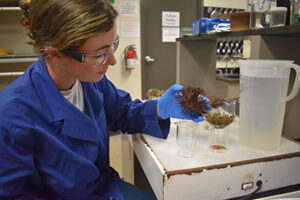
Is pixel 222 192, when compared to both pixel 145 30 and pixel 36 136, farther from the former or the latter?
pixel 145 30

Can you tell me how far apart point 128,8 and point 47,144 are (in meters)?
2.29

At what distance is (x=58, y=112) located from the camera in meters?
0.75

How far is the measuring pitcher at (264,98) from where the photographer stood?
73 cm

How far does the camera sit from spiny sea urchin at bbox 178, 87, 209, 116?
0.86 metres

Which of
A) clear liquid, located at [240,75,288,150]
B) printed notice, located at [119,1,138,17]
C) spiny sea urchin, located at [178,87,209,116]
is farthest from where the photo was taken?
printed notice, located at [119,1,138,17]

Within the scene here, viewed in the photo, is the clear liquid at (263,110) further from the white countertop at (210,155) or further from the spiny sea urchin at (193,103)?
the spiny sea urchin at (193,103)

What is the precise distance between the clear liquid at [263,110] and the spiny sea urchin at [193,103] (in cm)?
15

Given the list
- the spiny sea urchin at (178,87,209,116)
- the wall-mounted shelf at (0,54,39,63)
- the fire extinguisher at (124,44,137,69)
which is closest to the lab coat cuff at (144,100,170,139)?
the spiny sea urchin at (178,87,209,116)

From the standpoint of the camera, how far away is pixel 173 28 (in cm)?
296

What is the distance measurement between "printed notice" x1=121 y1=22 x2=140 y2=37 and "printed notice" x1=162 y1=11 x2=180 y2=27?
41cm

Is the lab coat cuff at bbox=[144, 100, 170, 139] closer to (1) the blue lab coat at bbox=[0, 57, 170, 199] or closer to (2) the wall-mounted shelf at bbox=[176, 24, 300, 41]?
(1) the blue lab coat at bbox=[0, 57, 170, 199]

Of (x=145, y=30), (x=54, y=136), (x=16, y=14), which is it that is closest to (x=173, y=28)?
(x=145, y=30)

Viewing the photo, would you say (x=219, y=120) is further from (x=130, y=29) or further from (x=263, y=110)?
(x=130, y=29)

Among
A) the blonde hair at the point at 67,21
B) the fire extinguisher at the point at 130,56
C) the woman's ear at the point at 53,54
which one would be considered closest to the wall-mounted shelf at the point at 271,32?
the blonde hair at the point at 67,21
